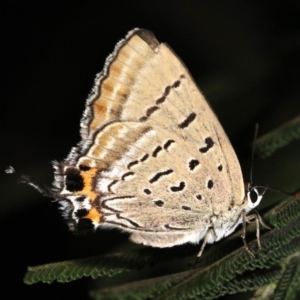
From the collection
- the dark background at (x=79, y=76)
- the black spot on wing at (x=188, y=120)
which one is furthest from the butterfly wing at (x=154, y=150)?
the dark background at (x=79, y=76)

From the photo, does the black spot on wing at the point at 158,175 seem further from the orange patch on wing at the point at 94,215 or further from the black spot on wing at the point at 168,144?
the orange patch on wing at the point at 94,215

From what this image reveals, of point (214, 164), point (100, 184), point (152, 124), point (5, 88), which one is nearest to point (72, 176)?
point (100, 184)

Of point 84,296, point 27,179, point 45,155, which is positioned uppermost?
point 27,179

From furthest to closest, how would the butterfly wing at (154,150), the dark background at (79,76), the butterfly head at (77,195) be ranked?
the dark background at (79,76) → the butterfly head at (77,195) → the butterfly wing at (154,150)

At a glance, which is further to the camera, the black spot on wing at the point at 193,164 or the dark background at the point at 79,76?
the dark background at the point at 79,76

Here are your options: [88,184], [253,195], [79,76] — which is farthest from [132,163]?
[79,76]

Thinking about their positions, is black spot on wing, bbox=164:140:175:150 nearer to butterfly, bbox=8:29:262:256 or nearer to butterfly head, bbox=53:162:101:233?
butterfly, bbox=8:29:262:256

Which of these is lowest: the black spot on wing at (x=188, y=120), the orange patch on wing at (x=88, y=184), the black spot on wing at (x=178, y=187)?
the orange patch on wing at (x=88, y=184)

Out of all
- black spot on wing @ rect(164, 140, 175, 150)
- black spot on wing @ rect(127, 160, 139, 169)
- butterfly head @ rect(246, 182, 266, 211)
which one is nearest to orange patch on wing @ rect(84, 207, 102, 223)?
black spot on wing @ rect(127, 160, 139, 169)

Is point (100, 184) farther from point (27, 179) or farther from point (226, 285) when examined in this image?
point (226, 285)
